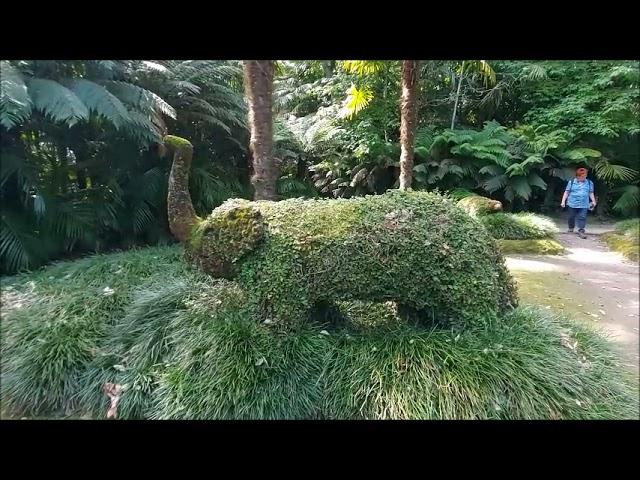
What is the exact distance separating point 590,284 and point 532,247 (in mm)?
343

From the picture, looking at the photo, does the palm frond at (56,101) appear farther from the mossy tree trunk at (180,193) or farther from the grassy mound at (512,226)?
the grassy mound at (512,226)

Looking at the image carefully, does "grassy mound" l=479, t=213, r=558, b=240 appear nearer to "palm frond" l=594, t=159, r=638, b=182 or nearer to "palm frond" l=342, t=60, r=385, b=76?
"palm frond" l=594, t=159, r=638, b=182

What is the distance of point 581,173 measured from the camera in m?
1.94

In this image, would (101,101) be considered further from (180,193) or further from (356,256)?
(356,256)

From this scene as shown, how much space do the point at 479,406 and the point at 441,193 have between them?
46.9 inches

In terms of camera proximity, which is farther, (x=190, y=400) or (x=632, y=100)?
(x=632, y=100)

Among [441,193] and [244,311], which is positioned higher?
[441,193]

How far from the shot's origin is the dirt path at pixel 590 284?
181 centimetres

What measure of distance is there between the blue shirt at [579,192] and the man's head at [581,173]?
0.03 metres

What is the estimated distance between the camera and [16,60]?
1635 mm

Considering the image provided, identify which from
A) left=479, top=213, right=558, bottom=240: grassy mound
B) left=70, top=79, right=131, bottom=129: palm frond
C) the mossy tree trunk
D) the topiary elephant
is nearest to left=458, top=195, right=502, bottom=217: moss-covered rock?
left=479, top=213, right=558, bottom=240: grassy mound
